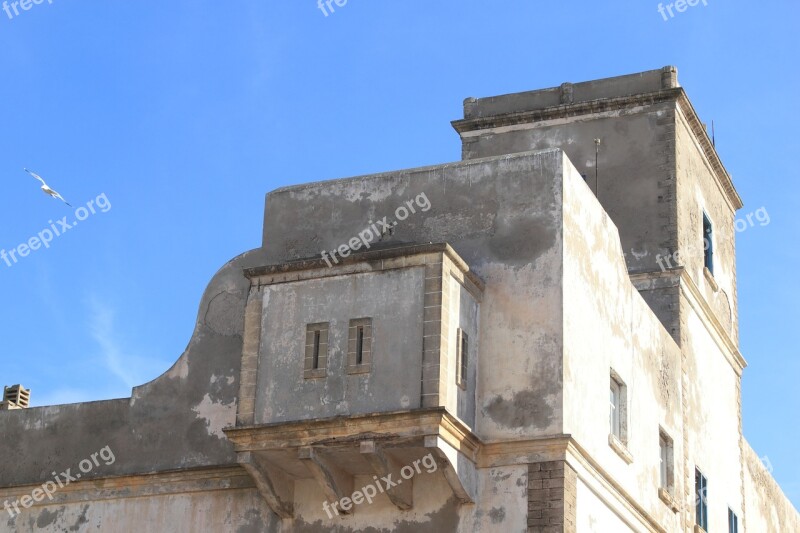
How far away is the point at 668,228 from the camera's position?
1247 inches

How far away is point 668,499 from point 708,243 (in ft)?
27.8

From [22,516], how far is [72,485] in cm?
117

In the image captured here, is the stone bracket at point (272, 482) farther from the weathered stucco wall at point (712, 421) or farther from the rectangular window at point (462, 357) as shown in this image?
the weathered stucco wall at point (712, 421)

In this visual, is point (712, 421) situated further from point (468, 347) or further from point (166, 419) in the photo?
point (166, 419)

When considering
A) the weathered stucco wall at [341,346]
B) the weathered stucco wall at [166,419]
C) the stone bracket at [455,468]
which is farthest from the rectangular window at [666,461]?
the weathered stucco wall at [166,419]

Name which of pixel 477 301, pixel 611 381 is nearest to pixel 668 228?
pixel 611 381

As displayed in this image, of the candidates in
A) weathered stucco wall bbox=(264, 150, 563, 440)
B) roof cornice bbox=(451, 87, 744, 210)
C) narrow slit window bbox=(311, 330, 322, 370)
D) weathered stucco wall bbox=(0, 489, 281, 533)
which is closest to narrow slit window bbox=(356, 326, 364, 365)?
narrow slit window bbox=(311, 330, 322, 370)

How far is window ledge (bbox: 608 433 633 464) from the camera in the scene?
24.9 meters

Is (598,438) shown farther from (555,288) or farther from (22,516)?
(22,516)

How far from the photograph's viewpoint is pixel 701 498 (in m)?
30.2

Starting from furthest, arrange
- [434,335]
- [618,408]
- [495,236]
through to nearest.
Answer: [618,408]
[495,236]
[434,335]

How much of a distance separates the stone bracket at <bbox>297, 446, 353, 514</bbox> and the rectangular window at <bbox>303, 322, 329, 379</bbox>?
3.96 feet

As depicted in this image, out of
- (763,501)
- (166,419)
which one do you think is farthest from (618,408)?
(763,501)

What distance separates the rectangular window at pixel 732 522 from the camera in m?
32.4
